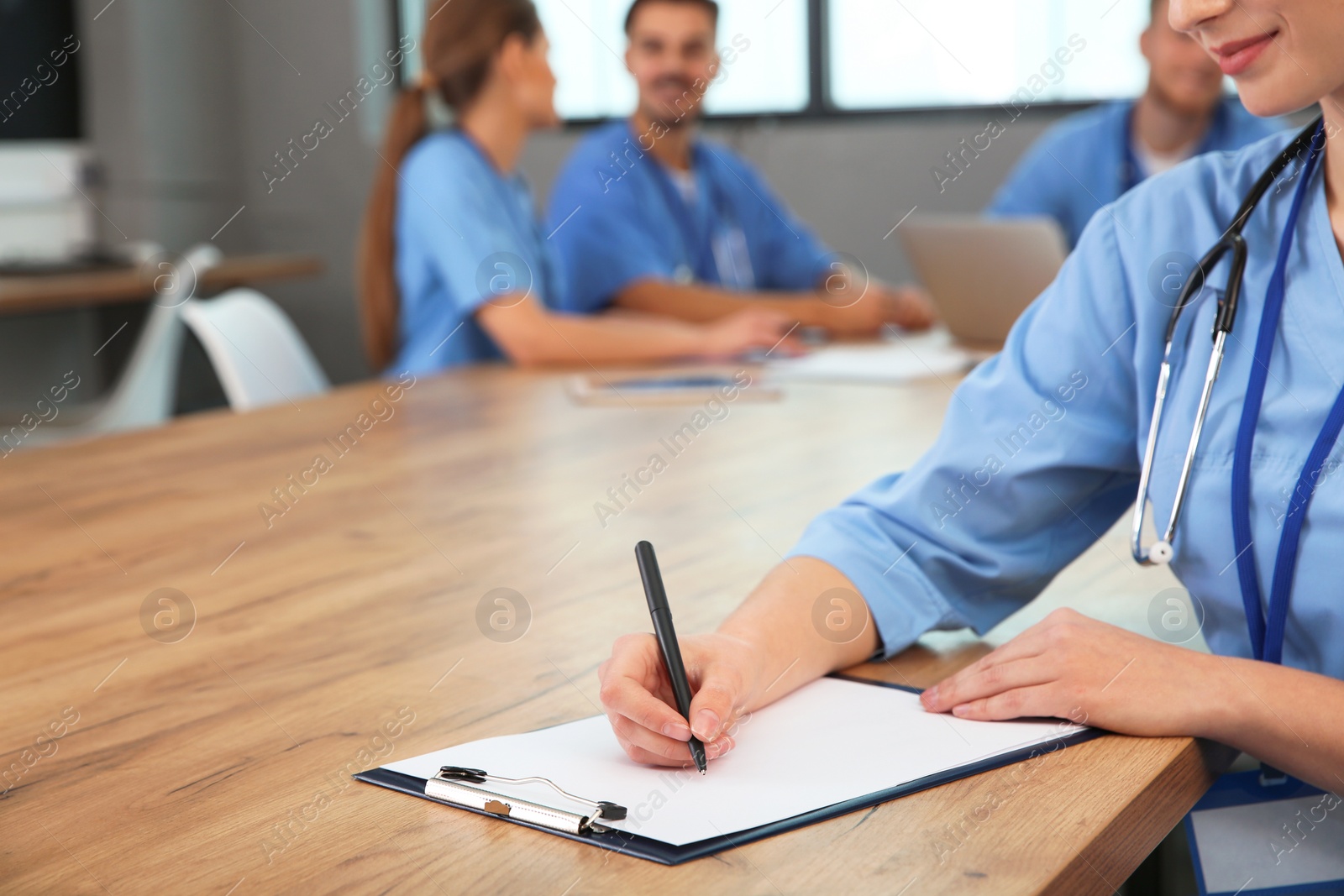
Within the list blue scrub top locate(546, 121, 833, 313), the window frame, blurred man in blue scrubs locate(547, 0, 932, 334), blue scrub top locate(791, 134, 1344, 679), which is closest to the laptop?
blurred man in blue scrubs locate(547, 0, 932, 334)

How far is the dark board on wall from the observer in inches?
168

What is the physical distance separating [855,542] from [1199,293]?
281mm

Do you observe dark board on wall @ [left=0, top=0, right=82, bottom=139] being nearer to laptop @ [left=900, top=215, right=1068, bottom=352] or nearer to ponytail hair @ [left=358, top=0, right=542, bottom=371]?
ponytail hair @ [left=358, top=0, right=542, bottom=371]

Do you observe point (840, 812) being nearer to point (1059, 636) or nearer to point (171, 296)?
point (1059, 636)

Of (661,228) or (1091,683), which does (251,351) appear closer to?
(661,228)

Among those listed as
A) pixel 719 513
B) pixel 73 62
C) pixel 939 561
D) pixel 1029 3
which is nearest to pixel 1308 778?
→ pixel 939 561

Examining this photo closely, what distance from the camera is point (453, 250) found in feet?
7.45

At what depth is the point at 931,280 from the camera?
2.34 meters

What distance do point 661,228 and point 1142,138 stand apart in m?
1.01

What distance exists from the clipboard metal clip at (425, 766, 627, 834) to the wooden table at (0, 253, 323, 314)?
10.1 ft

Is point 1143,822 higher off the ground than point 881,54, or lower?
lower

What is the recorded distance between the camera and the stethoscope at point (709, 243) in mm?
2883

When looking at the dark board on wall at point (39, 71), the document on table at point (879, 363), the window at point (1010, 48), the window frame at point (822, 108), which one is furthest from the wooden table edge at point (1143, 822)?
the dark board on wall at point (39, 71)

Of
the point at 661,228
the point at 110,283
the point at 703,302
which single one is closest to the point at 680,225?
the point at 661,228
